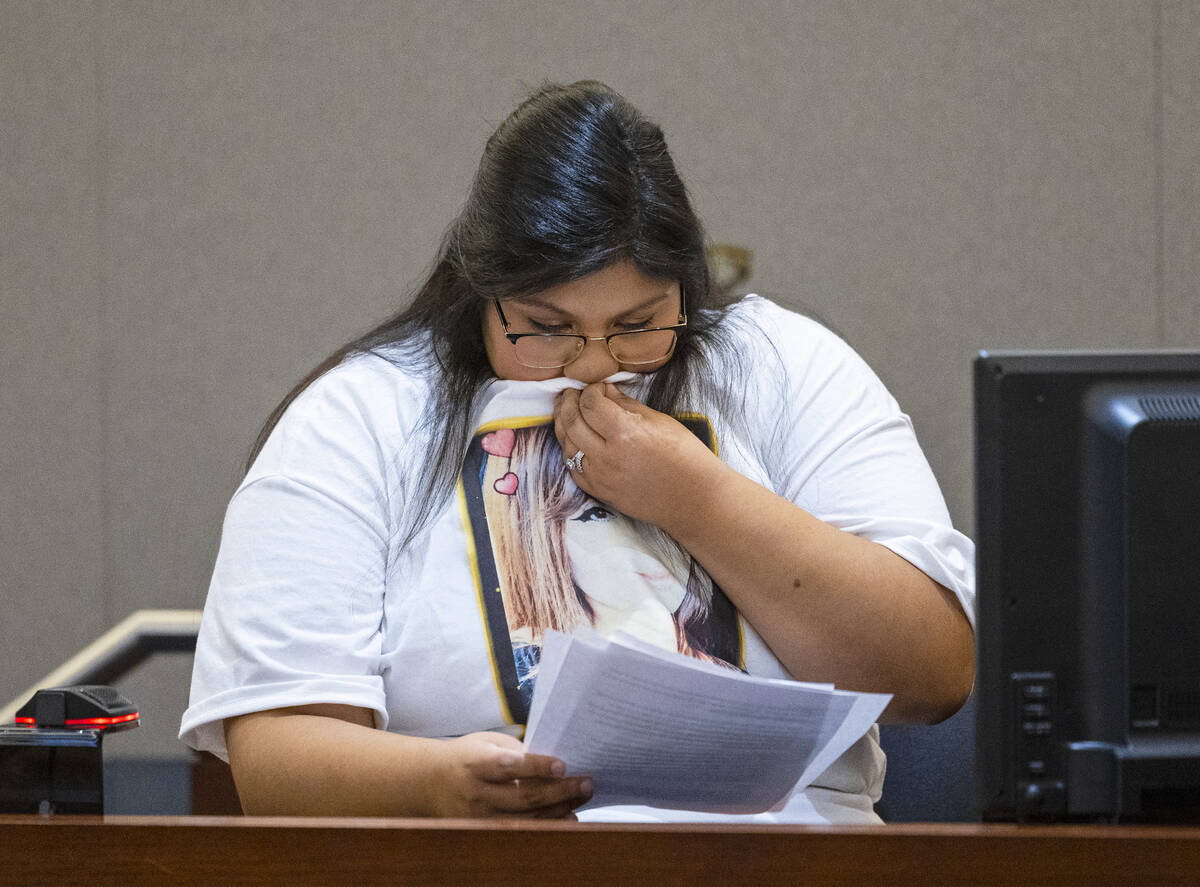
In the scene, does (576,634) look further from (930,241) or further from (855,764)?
(930,241)

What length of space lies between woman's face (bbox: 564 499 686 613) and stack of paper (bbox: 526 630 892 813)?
0.25 meters

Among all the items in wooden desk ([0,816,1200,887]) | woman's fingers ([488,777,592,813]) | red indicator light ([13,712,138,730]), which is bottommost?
woman's fingers ([488,777,592,813])

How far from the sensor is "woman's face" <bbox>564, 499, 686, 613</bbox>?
3.70 ft

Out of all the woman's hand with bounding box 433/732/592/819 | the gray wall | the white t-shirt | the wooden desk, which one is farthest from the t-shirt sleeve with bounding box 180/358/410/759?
the gray wall

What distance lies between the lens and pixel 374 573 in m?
1.13

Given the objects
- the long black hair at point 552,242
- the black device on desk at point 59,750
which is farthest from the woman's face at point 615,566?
the black device on desk at point 59,750

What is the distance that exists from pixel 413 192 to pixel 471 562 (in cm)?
182

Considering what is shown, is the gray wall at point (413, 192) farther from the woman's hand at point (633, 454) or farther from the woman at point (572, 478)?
A: the woman's hand at point (633, 454)

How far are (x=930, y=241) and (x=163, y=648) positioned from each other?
6.10ft

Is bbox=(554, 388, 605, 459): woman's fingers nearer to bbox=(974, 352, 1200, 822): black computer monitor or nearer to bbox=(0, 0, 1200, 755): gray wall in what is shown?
bbox=(974, 352, 1200, 822): black computer monitor

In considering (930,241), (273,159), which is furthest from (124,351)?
(930,241)

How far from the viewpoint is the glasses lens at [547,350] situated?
1.20 m

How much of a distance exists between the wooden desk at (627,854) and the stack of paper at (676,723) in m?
0.11

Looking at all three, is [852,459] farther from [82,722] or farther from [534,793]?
[82,722]
